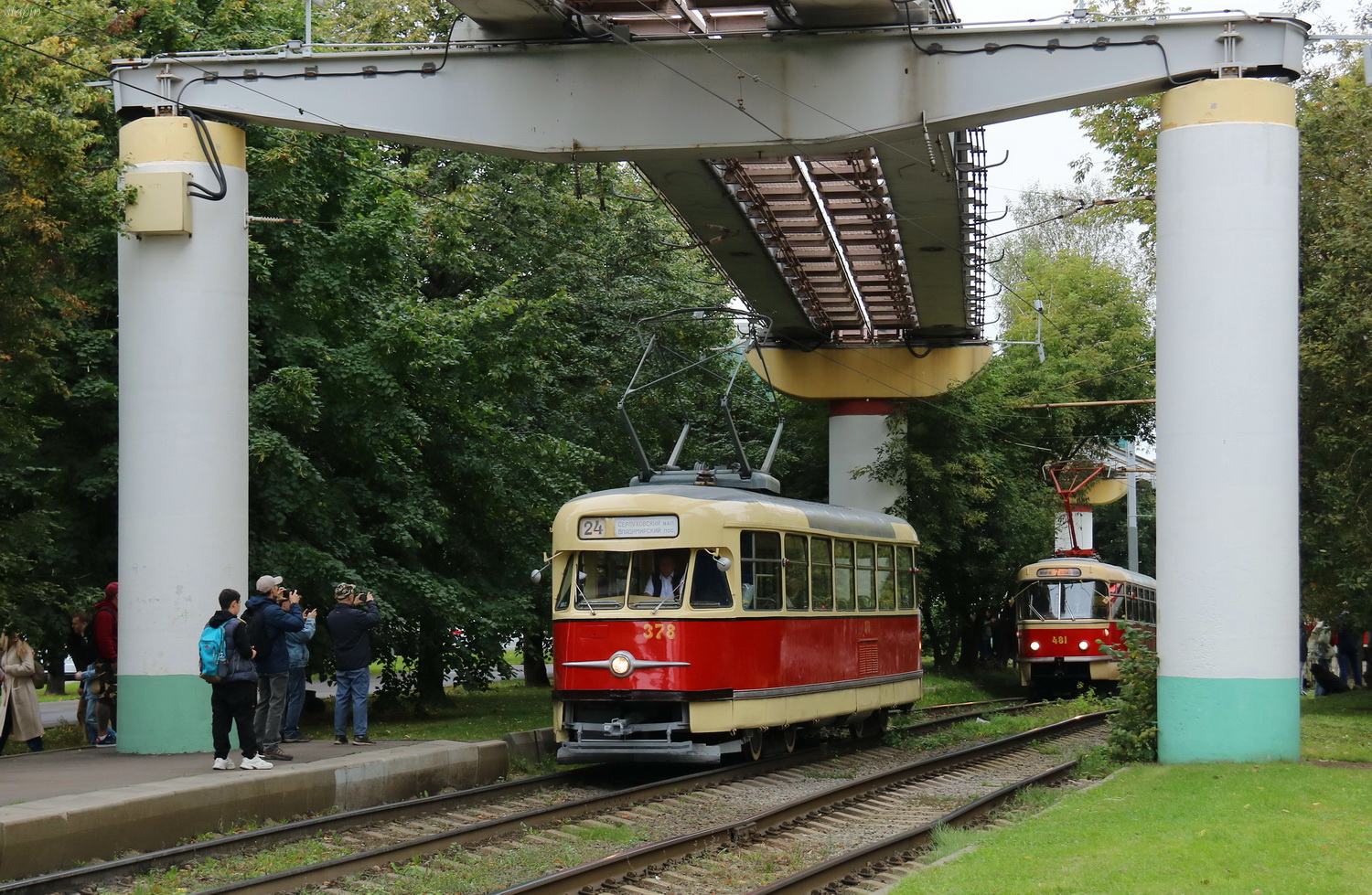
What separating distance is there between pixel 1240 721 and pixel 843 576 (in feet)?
17.0

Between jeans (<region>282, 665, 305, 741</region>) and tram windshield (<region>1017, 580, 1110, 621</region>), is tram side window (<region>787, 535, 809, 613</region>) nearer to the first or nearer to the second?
jeans (<region>282, 665, 305, 741</region>)

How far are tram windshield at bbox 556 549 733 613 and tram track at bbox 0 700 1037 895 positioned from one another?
5.50ft

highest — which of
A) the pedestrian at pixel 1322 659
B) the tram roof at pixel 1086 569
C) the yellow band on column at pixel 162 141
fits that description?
the yellow band on column at pixel 162 141

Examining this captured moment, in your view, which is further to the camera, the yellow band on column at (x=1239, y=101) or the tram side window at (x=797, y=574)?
the tram side window at (x=797, y=574)

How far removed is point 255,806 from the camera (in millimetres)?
11680

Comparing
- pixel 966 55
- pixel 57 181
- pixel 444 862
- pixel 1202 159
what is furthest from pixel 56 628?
pixel 1202 159

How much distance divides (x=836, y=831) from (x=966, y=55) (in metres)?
7.91

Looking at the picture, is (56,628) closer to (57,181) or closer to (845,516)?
(57,181)

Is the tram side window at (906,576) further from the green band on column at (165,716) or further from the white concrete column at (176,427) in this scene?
the green band on column at (165,716)

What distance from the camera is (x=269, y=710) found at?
1402 cm

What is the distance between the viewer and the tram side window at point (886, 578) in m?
19.6

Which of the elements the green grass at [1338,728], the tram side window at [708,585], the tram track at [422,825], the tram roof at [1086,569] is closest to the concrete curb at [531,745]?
the tram track at [422,825]

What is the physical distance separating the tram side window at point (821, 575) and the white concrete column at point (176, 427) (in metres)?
6.06

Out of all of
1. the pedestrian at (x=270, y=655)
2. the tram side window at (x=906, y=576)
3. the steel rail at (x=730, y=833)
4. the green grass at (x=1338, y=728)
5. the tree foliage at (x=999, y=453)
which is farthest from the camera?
the tree foliage at (x=999, y=453)
